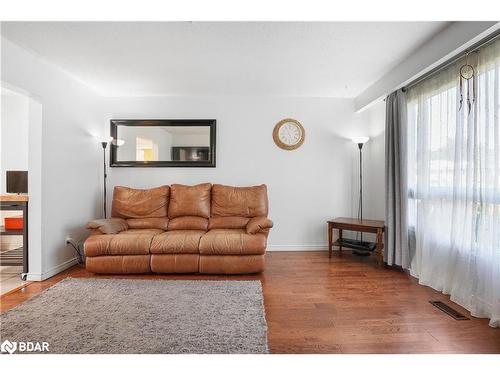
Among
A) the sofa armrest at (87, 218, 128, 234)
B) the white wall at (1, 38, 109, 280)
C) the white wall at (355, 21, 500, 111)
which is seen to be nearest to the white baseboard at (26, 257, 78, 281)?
the white wall at (1, 38, 109, 280)

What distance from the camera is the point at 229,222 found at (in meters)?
3.55

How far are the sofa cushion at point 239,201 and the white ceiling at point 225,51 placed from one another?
4.95 feet

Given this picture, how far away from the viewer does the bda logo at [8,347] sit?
64.2 inches

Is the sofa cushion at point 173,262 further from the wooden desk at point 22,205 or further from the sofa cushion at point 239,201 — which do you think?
the wooden desk at point 22,205

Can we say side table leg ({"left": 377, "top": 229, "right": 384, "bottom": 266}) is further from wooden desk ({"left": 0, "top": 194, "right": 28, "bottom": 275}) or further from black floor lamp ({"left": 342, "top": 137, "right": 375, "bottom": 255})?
wooden desk ({"left": 0, "top": 194, "right": 28, "bottom": 275})

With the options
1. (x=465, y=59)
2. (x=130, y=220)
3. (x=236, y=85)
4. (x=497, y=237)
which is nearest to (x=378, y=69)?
(x=465, y=59)

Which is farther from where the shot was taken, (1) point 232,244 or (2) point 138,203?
(2) point 138,203

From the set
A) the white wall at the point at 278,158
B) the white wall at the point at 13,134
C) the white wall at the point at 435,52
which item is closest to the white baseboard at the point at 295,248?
the white wall at the point at 278,158

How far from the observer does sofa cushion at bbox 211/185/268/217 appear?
3.60m

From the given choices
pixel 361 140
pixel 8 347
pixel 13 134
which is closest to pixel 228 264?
pixel 8 347

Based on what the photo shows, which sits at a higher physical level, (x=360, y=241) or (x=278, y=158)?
(x=278, y=158)

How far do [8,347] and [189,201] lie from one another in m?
2.26

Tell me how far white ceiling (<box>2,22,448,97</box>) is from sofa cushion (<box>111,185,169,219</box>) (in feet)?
5.10

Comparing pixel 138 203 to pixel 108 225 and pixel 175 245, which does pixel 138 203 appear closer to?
pixel 108 225
